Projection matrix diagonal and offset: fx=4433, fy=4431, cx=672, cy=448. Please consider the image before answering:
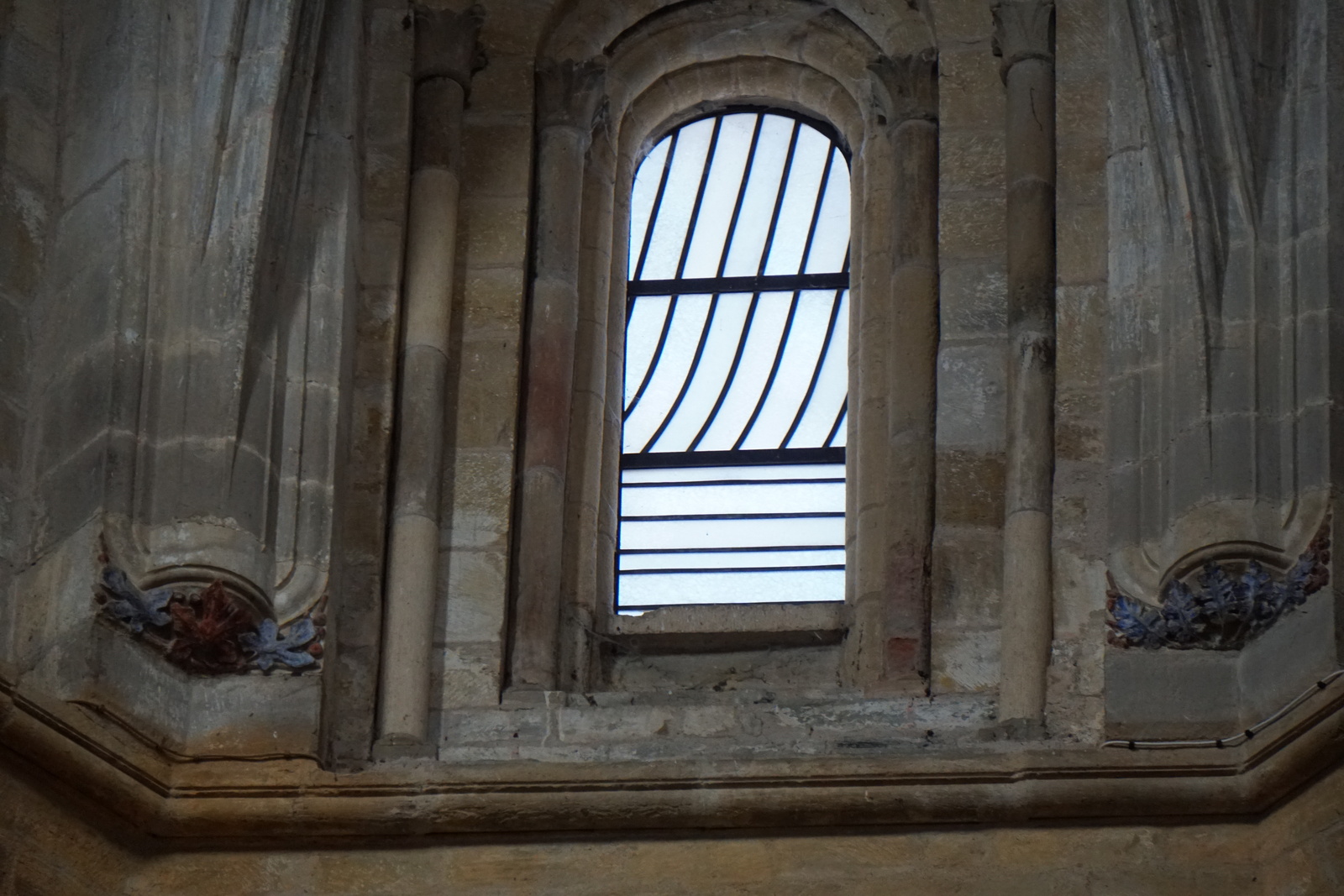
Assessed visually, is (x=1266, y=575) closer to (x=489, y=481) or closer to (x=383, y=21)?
(x=489, y=481)

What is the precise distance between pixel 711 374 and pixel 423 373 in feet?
3.29

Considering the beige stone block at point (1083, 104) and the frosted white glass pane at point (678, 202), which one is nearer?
the beige stone block at point (1083, 104)

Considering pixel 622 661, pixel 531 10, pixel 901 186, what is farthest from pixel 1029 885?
pixel 531 10

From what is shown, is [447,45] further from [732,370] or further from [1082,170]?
[1082,170]

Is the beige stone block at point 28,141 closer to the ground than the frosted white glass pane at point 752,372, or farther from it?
farther from it

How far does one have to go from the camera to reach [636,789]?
37.3 ft

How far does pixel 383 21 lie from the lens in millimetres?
12969

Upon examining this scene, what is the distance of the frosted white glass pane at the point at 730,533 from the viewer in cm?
1273

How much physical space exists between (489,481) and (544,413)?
0.28 meters

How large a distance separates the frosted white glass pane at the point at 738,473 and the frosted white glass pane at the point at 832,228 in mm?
663

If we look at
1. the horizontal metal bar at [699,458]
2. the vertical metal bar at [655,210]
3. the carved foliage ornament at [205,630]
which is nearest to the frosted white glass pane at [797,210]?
the vertical metal bar at [655,210]

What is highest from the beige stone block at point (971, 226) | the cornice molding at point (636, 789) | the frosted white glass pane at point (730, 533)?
the beige stone block at point (971, 226)

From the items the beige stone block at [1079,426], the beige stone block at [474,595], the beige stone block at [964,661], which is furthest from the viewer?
the beige stone block at [474,595]

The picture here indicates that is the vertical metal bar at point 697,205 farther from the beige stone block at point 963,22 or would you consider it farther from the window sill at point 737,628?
the window sill at point 737,628
